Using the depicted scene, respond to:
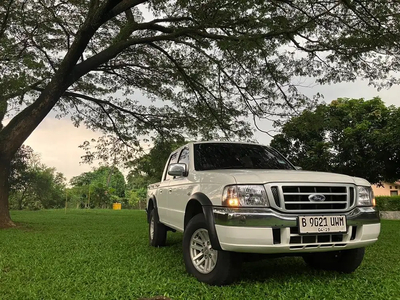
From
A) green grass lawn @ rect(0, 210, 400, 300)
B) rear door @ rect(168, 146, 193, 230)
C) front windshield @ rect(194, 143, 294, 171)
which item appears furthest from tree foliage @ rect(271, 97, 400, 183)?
green grass lawn @ rect(0, 210, 400, 300)

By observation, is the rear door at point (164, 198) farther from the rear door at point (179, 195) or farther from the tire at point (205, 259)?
the tire at point (205, 259)

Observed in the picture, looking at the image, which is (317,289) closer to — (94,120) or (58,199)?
(94,120)

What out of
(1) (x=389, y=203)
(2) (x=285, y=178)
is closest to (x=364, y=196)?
(2) (x=285, y=178)

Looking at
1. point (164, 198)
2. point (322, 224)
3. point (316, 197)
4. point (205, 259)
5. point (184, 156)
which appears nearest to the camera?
point (322, 224)

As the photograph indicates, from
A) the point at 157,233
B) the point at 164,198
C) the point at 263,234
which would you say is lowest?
the point at 157,233

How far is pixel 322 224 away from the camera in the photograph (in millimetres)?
3588

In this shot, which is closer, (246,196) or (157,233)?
(246,196)

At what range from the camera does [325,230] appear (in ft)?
11.8

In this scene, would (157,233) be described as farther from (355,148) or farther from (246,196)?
(355,148)

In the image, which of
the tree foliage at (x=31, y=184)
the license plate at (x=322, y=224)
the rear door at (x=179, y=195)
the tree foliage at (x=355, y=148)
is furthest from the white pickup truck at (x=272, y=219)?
the tree foliage at (x=31, y=184)

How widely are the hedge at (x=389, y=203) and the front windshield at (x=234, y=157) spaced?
23.0 m

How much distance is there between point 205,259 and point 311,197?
4.62 ft

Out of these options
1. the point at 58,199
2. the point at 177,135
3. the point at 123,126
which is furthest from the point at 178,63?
the point at 58,199

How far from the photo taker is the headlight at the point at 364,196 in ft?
13.0
